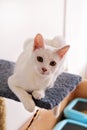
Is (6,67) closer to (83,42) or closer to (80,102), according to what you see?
(80,102)

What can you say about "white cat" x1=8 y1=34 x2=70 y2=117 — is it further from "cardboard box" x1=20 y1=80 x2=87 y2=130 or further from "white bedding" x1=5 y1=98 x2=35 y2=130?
"cardboard box" x1=20 y1=80 x2=87 y2=130

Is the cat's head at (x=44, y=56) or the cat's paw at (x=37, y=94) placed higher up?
the cat's head at (x=44, y=56)

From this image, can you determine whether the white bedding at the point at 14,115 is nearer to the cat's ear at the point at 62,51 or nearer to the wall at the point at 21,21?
the wall at the point at 21,21

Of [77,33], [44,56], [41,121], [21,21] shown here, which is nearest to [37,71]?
[44,56]

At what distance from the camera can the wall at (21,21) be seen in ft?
4.35

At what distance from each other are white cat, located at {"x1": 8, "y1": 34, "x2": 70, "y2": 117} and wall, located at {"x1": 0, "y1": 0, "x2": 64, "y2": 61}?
43 centimetres

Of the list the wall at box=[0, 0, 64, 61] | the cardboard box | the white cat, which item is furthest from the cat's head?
the cardboard box

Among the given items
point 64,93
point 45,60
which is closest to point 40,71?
point 45,60

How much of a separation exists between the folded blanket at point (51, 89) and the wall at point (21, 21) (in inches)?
7.5

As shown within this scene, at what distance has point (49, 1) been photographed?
186 centimetres

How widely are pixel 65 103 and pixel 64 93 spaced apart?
107cm

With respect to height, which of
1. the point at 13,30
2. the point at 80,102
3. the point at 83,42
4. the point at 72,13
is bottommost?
the point at 80,102

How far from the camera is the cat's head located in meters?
0.84

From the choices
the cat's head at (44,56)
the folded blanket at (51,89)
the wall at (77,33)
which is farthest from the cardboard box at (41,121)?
the cat's head at (44,56)
